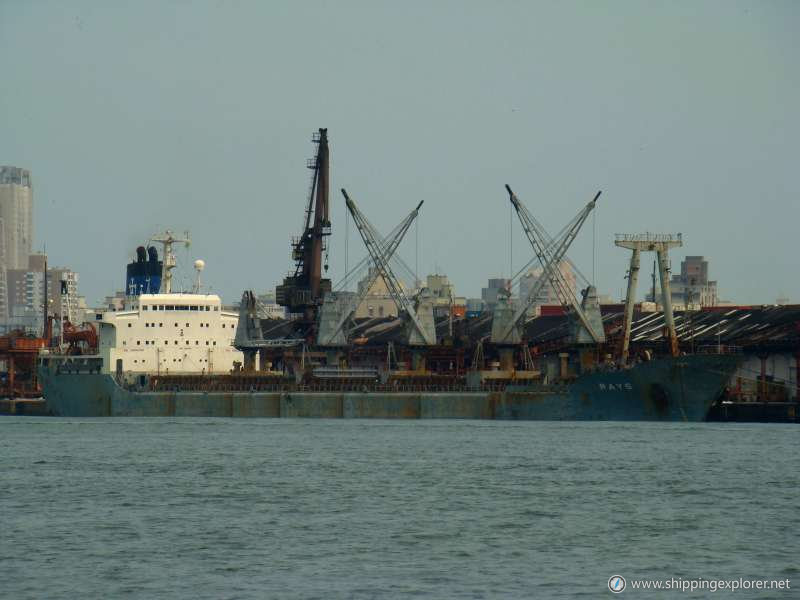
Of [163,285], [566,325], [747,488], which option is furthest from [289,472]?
[566,325]

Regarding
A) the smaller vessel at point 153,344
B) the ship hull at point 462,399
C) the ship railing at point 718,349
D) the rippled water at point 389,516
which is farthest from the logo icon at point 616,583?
the smaller vessel at point 153,344

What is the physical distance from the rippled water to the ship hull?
10828mm

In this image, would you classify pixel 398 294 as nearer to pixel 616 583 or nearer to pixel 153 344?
pixel 153 344

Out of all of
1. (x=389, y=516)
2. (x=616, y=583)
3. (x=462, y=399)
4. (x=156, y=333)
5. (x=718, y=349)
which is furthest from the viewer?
(x=156, y=333)

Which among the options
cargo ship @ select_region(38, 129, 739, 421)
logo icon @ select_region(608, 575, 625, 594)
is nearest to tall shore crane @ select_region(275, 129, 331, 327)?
cargo ship @ select_region(38, 129, 739, 421)

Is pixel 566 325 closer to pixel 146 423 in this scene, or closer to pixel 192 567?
pixel 146 423

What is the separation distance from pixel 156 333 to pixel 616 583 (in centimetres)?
6692

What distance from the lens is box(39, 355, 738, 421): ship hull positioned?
78.5 metres

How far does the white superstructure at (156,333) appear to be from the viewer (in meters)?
94.6

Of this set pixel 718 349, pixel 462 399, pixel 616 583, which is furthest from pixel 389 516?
pixel 462 399

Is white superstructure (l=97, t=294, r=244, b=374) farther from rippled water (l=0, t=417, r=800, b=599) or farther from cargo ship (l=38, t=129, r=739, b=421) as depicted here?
rippled water (l=0, t=417, r=800, b=599)

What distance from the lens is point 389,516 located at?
40.3m

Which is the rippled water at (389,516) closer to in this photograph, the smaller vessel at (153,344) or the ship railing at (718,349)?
the ship railing at (718,349)

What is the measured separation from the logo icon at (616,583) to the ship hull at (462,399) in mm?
46476
